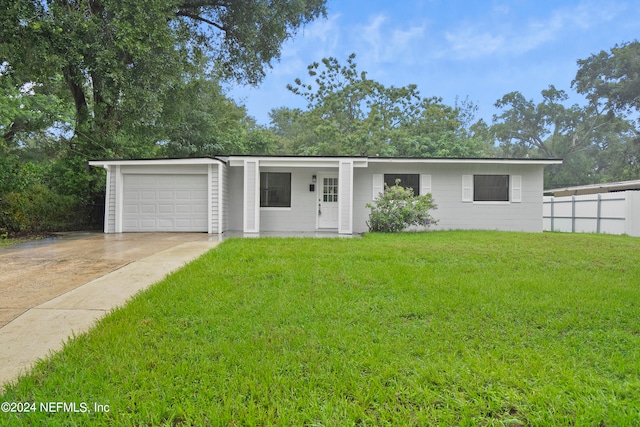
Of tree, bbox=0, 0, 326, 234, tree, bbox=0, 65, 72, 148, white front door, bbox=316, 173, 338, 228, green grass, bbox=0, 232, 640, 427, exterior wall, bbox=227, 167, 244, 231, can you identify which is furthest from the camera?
tree, bbox=0, 65, 72, 148

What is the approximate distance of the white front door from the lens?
11.5 meters

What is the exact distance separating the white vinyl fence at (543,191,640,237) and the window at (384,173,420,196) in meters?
6.48

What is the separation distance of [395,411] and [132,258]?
5.46 meters

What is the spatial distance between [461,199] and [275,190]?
20.1 feet

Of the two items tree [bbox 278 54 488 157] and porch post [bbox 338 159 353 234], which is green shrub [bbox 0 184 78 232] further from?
tree [bbox 278 54 488 157]

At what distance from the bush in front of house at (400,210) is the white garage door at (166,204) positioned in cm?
516

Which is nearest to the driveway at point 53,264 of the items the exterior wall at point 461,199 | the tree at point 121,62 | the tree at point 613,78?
the tree at point 121,62

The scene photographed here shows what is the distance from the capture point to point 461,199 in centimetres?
1167

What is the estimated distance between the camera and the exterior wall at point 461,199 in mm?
11578

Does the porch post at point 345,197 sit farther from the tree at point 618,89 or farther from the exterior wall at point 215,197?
the tree at point 618,89

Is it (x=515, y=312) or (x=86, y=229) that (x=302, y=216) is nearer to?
(x=86, y=229)

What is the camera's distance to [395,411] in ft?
6.17

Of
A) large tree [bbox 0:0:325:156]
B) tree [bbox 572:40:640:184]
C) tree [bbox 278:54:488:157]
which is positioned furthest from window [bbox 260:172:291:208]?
tree [bbox 572:40:640:184]

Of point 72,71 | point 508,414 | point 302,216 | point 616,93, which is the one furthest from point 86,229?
point 616,93
